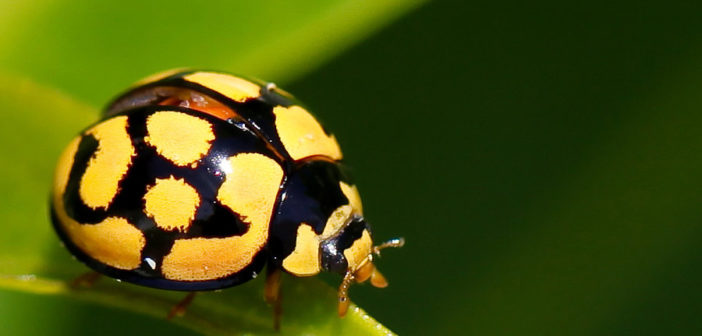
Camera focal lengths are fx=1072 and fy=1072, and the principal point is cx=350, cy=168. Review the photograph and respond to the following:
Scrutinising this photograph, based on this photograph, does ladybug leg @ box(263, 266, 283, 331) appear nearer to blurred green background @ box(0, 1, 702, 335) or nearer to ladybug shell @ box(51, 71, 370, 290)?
ladybug shell @ box(51, 71, 370, 290)

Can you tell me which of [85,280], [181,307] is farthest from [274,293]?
[85,280]

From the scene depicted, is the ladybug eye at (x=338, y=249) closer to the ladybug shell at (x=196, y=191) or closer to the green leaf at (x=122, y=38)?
the ladybug shell at (x=196, y=191)

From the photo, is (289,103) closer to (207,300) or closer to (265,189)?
(265,189)

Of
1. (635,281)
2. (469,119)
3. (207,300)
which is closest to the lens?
(207,300)

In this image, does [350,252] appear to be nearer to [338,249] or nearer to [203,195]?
[338,249]

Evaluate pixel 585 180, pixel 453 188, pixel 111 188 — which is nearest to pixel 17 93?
pixel 111 188
